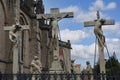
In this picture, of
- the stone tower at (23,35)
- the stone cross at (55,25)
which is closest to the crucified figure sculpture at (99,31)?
the stone cross at (55,25)

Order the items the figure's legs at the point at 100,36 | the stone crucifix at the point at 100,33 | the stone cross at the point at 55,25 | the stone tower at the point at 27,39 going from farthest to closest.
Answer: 1. the stone tower at the point at 27,39
2. the figure's legs at the point at 100,36
3. the stone crucifix at the point at 100,33
4. the stone cross at the point at 55,25

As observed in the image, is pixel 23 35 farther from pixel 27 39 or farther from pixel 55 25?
pixel 55 25

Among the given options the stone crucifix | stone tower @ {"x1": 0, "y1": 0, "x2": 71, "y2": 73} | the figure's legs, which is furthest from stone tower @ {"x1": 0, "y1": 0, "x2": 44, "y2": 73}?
the figure's legs

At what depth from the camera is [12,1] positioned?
29984mm

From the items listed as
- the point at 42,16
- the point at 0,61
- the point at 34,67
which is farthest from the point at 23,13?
the point at 34,67

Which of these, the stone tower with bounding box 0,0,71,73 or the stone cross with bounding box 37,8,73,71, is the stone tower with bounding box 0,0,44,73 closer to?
the stone tower with bounding box 0,0,71,73

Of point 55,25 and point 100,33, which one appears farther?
point 100,33

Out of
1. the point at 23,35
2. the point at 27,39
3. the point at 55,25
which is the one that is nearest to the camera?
the point at 55,25

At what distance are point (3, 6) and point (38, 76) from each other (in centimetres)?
1867

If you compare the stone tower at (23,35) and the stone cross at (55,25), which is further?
the stone tower at (23,35)

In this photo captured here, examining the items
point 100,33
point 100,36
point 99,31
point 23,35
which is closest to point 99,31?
point 99,31

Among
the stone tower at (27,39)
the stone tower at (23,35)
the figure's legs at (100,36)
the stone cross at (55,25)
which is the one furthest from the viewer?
the stone tower at (23,35)

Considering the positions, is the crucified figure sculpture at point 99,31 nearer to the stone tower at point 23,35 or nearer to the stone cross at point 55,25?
the stone cross at point 55,25

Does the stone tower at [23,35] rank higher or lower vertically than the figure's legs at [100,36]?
higher
